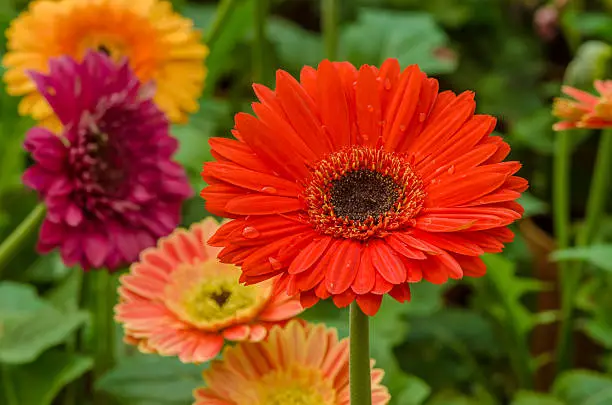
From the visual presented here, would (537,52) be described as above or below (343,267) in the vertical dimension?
above

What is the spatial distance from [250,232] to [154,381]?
0.28m

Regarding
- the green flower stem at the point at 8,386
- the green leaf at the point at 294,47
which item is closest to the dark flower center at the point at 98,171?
the green flower stem at the point at 8,386

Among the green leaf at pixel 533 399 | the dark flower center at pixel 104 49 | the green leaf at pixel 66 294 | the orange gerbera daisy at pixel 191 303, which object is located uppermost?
the dark flower center at pixel 104 49

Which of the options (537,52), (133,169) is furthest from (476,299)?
(537,52)

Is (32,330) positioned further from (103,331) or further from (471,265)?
(471,265)

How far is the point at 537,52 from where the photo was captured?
5.00 ft

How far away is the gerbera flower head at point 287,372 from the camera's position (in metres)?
0.49

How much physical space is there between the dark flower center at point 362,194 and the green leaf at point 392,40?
Answer: 69 cm

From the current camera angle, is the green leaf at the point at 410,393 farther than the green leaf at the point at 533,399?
No

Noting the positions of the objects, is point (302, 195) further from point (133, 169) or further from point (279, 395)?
point (133, 169)

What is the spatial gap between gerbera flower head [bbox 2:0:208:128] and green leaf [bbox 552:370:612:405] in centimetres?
46

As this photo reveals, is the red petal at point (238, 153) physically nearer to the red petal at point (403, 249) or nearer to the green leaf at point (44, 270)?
the red petal at point (403, 249)

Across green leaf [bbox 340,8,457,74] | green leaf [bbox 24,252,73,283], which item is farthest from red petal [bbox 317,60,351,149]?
green leaf [bbox 340,8,457,74]

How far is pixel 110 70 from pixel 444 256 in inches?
14.8
